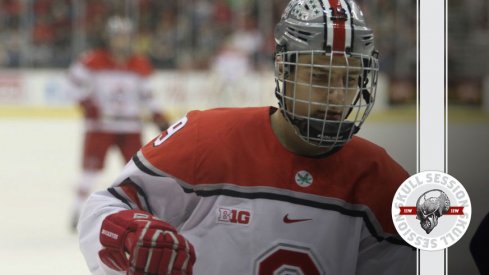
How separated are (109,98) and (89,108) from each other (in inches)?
4.0

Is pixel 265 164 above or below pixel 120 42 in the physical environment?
below

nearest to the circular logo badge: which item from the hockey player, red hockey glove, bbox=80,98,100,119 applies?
the hockey player

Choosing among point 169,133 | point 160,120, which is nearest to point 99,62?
point 160,120

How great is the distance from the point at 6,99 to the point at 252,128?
6386 millimetres

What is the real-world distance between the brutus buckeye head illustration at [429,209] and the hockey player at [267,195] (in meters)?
0.03

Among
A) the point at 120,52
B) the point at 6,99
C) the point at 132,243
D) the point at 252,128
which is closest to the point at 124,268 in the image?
the point at 132,243

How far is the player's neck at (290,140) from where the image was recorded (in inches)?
39.5

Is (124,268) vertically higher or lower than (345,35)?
lower

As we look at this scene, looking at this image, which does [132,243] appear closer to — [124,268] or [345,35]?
[124,268]

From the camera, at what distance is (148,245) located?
Result: 2.97 ft

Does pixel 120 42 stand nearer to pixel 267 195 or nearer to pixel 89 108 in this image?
pixel 89 108

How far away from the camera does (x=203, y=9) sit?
803 centimetres

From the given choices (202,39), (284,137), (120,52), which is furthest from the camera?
(202,39)

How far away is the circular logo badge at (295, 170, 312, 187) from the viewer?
1.01 m
